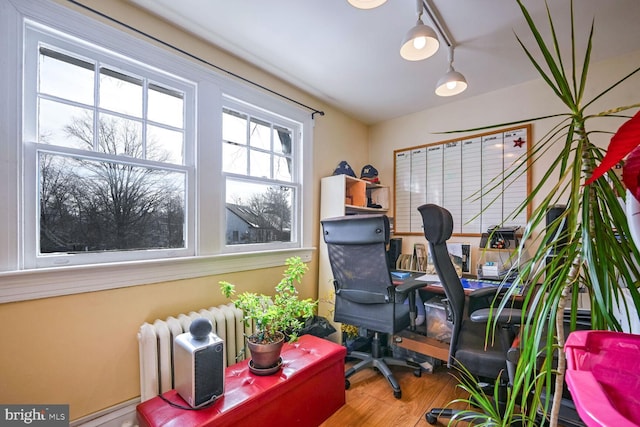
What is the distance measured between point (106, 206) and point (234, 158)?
2.99 ft

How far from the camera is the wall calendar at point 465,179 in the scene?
2.54 m

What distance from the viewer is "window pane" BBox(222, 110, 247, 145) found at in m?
2.17

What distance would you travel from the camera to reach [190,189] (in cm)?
191

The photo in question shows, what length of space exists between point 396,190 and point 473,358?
2.14 m

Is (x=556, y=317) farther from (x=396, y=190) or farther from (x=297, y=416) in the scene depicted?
(x=396, y=190)

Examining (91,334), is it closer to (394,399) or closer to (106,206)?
(106,206)

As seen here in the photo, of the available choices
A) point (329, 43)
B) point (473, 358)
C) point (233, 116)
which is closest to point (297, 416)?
point (473, 358)

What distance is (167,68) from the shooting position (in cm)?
178

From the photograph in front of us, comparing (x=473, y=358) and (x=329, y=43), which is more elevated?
(x=329, y=43)

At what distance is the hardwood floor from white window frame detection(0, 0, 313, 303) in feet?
3.75

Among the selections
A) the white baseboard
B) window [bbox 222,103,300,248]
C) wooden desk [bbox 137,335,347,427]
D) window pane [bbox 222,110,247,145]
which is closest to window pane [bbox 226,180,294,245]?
window [bbox 222,103,300,248]

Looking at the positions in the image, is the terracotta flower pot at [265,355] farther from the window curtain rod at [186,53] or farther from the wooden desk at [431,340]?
the window curtain rod at [186,53]

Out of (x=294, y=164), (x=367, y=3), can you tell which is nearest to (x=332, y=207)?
(x=294, y=164)

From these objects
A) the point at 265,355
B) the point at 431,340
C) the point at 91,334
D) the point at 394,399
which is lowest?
the point at 394,399
